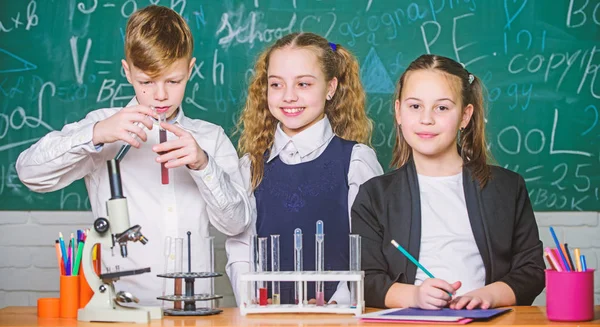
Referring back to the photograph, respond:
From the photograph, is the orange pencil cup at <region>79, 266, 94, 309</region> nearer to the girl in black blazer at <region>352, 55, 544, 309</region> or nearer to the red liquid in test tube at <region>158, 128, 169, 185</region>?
the red liquid in test tube at <region>158, 128, 169, 185</region>

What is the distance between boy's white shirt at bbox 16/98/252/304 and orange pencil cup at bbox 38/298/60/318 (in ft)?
1.24

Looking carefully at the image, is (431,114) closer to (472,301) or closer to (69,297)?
(472,301)

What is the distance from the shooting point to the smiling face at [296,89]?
2.54 meters

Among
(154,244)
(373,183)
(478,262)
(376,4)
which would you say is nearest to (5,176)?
(154,244)

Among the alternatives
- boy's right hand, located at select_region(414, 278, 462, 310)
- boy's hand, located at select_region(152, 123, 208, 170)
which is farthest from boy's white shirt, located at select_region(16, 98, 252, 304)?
boy's right hand, located at select_region(414, 278, 462, 310)

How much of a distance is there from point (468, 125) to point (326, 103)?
1.66 feet

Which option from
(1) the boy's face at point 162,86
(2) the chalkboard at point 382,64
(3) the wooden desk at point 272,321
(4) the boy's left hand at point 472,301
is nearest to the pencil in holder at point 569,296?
(3) the wooden desk at point 272,321

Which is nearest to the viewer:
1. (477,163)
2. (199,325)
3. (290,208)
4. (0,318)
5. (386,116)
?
(199,325)

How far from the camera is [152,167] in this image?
7.93 feet

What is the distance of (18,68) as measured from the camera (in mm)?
3562

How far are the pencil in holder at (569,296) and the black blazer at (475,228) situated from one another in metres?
0.27

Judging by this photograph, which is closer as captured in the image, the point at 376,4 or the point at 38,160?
the point at 38,160

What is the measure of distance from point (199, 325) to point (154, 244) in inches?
27.0

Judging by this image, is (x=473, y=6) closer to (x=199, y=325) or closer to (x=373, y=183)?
(x=373, y=183)
